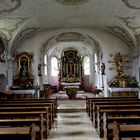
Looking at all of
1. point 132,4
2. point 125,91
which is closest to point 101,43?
point 125,91

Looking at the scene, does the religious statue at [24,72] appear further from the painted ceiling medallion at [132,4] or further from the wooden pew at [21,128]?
the wooden pew at [21,128]

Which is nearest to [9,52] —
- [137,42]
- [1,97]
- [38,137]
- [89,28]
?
[1,97]

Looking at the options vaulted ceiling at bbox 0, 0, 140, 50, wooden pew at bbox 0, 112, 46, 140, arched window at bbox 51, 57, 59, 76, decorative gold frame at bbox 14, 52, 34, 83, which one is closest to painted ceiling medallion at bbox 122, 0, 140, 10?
vaulted ceiling at bbox 0, 0, 140, 50

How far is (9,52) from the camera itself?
659 inches

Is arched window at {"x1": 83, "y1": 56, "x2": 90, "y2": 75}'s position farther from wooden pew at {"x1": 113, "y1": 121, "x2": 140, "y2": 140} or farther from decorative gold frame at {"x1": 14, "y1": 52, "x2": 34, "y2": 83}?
wooden pew at {"x1": 113, "y1": 121, "x2": 140, "y2": 140}

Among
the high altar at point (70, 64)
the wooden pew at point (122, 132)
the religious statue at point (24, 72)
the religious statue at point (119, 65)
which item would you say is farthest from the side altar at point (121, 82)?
the wooden pew at point (122, 132)

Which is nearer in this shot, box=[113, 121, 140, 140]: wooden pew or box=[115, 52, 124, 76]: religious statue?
box=[113, 121, 140, 140]: wooden pew

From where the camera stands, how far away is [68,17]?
14.9m

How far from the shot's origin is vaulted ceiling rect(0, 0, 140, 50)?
12.0 metres

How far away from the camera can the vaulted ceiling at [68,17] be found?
12031 millimetres

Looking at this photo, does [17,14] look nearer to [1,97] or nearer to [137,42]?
[1,97]

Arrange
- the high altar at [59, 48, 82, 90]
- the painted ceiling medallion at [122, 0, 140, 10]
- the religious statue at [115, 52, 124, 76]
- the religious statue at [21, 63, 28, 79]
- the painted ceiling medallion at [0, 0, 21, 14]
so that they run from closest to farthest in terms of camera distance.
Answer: the painted ceiling medallion at [0, 0, 21, 14] < the painted ceiling medallion at [122, 0, 140, 10] < the religious statue at [115, 52, 124, 76] < the religious statue at [21, 63, 28, 79] < the high altar at [59, 48, 82, 90]

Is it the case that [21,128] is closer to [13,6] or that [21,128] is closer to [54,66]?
[13,6]

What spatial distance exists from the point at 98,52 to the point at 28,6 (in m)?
10.6
